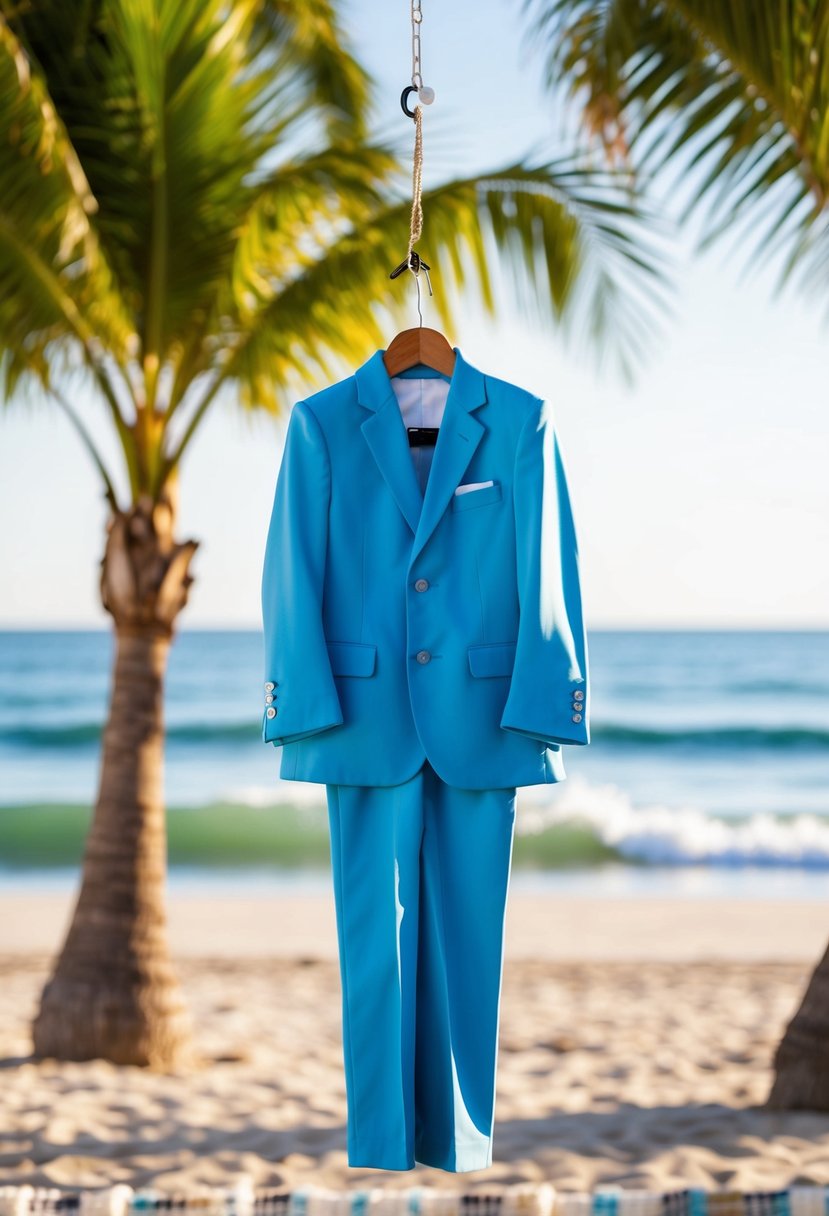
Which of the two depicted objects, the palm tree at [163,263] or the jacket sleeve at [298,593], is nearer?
the jacket sleeve at [298,593]

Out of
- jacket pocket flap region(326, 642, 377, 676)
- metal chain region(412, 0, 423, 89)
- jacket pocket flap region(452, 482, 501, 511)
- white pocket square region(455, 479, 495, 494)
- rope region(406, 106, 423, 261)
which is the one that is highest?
metal chain region(412, 0, 423, 89)

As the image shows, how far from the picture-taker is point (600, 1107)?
441 cm

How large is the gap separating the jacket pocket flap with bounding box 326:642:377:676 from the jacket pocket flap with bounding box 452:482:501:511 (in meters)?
0.29

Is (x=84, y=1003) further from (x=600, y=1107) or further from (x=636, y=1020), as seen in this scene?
(x=636, y=1020)

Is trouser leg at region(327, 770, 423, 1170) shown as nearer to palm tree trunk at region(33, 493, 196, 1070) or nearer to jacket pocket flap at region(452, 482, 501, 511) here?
jacket pocket flap at region(452, 482, 501, 511)

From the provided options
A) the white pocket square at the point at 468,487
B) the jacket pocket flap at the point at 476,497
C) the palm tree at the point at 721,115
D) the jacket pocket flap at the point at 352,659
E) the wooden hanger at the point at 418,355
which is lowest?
the jacket pocket flap at the point at 352,659

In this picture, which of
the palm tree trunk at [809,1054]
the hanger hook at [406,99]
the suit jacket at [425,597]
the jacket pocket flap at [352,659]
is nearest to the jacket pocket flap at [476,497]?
the suit jacket at [425,597]

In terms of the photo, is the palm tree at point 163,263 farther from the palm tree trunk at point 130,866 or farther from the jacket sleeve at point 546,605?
the jacket sleeve at point 546,605

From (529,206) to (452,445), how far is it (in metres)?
2.31

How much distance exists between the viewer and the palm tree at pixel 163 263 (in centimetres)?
411

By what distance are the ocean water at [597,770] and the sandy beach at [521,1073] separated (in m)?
3.27

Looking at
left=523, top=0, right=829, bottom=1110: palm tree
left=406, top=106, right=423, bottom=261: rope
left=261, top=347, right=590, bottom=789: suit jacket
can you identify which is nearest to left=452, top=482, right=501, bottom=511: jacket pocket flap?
left=261, top=347, right=590, bottom=789: suit jacket

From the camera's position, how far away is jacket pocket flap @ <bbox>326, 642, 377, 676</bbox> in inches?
82.1

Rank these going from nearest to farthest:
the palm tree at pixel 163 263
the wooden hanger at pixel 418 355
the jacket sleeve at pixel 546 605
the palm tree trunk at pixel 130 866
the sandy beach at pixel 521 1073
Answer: the jacket sleeve at pixel 546 605 < the wooden hanger at pixel 418 355 < the sandy beach at pixel 521 1073 < the palm tree at pixel 163 263 < the palm tree trunk at pixel 130 866
